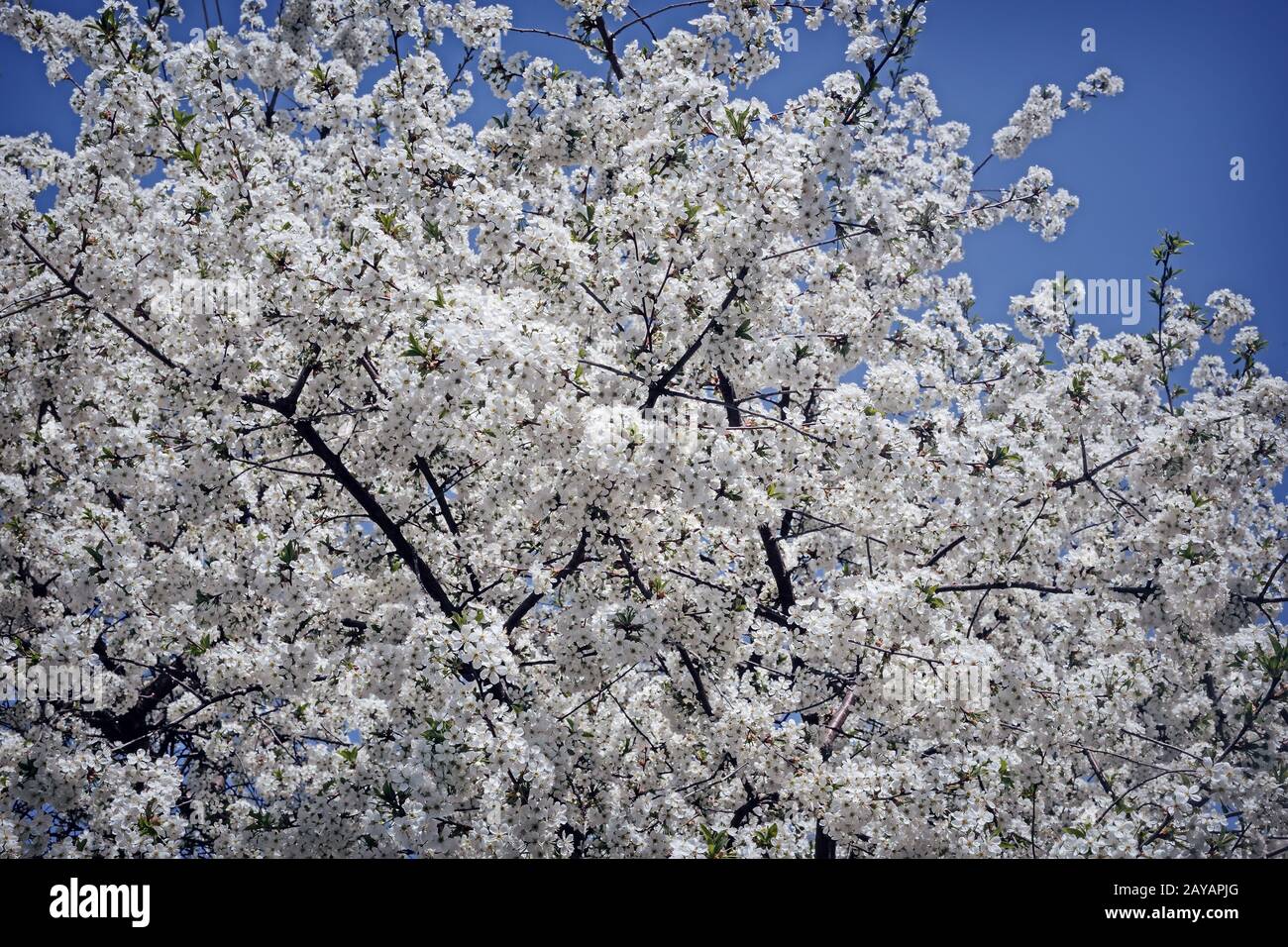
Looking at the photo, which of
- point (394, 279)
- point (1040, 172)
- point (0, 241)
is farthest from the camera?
point (1040, 172)

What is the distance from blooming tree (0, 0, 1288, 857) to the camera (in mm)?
7551

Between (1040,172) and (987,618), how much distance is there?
7910mm

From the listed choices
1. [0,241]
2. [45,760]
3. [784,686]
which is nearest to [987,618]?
[784,686]

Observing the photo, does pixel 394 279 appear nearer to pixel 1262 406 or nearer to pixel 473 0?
pixel 473 0

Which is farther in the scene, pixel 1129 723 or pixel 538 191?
pixel 1129 723

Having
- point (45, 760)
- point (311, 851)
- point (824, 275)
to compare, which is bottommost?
→ point (311, 851)

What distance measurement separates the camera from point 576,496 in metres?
7.76

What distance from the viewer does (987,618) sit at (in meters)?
10.8

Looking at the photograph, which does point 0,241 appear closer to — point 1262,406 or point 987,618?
point 987,618

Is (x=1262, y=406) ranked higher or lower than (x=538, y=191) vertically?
lower

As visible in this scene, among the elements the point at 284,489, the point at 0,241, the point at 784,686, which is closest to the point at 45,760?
the point at 284,489

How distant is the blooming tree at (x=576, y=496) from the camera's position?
7.55 m
